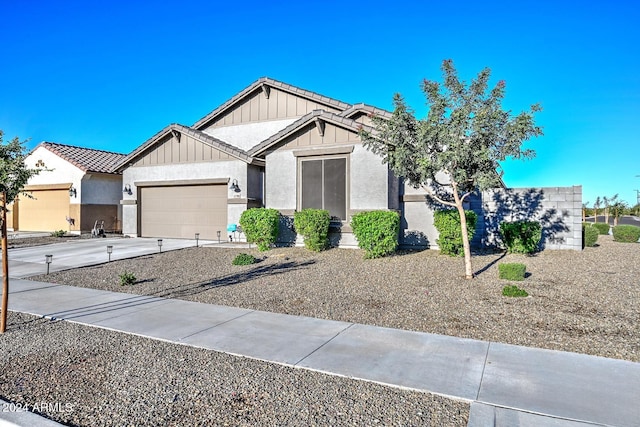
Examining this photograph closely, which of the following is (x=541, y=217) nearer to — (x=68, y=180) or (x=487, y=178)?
(x=487, y=178)

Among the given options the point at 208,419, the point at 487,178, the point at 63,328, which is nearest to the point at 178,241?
the point at 63,328

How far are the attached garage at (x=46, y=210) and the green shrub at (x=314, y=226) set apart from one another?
1584 centimetres

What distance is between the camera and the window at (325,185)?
1385 cm

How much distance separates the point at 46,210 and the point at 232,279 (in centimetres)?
1933

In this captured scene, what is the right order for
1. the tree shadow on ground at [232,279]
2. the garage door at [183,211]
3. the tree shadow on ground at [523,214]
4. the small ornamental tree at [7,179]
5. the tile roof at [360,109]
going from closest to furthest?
1. the small ornamental tree at [7,179]
2. the tree shadow on ground at [232,279]
3. the tree shadow on ground at [523,214]
4. the tile roof at [360,109]
5. the garage door at [183,211]

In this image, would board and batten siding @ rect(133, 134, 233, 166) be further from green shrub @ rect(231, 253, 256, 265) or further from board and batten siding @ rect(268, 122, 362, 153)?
green shrub @ rect(231, 253, 256, 265)

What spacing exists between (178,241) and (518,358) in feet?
50.7

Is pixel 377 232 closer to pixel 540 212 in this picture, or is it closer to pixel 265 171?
pixel 540 212

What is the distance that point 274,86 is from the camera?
18719mm

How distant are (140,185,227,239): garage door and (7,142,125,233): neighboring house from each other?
14.2 ft

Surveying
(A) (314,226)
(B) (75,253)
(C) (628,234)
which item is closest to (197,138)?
(B) (75,253)

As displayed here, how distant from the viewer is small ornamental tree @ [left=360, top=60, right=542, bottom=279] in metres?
8.60

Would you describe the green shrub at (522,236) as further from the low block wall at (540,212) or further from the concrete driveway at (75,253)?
the concrete driveway at (75,253)

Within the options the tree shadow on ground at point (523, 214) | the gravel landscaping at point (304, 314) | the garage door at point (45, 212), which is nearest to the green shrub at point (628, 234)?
the tree shadow on ground at point (523, 214)
